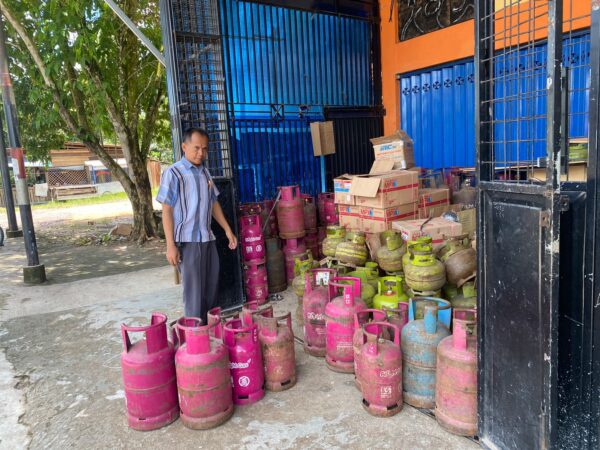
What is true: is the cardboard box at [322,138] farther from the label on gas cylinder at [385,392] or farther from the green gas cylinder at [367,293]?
the label on gas cylinder at [385,392]

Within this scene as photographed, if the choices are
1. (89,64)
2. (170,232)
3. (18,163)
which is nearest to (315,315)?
(170,232)

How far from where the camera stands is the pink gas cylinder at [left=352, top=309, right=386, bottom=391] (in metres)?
3.15

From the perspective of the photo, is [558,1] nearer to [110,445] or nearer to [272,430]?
[272,430]

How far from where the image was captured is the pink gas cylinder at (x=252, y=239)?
5484 millimetres

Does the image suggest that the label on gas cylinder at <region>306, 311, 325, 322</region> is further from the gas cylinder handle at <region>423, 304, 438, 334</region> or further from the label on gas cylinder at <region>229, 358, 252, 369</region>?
the gas cylinder handle at <region>423, 304, 438, 334</region>

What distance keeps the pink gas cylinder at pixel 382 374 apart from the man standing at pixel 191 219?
1.66 metres

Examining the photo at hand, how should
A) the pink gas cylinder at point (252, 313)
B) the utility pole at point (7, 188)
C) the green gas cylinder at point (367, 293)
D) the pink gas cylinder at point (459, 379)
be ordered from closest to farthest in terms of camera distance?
the pink gas cylinder at point (459, 379), the pink gas cylinder at point (252, 313), the green gas cylinder at point (367, 293), the utility pole at point (7, 188)

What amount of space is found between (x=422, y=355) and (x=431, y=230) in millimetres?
1793

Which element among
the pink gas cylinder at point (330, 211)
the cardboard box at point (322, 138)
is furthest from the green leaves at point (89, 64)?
the pink gas cylinder at point (330, 211)

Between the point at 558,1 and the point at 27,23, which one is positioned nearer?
the point at 558,1

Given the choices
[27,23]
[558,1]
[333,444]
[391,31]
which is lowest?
[333,444]

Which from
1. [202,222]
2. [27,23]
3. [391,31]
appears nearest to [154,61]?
[27,23]

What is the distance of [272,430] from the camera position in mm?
2975

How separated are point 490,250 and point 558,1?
1229mm
